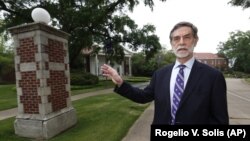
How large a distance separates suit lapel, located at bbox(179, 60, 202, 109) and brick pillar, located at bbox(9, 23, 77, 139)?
228 inches

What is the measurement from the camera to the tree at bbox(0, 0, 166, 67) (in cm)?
2661

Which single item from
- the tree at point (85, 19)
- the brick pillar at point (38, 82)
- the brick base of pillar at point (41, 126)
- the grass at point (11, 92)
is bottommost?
the grass at point (11, 92)

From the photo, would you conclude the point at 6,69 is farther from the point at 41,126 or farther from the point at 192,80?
the point at 192,80

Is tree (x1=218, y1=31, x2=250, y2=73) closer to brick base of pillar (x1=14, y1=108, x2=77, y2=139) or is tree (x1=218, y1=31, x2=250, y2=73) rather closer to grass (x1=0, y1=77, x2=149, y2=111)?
grass (x1=0, y1=77, x2=149, y2=111)

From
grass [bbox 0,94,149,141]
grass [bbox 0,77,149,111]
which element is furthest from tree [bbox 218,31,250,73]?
grass [bbox 0,94,149,141]

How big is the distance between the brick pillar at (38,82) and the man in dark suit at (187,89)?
549 centimetres

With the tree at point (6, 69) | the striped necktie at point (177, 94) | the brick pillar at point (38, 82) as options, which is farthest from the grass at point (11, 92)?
the striped necktie at point (177, 94)

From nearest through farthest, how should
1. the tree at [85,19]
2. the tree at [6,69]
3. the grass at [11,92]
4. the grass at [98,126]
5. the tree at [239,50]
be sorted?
the grass at [98,126] < the grass at [11,92] < the tree at [85,19] < the tree at [6,69] < the tree at [239,50]

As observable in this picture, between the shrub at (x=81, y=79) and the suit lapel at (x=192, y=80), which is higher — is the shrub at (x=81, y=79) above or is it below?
below

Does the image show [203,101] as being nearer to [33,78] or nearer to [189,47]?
[189,47]

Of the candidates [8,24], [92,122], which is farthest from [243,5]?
[92,122]

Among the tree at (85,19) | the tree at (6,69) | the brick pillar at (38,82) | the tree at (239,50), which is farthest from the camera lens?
the tree at (239,50)

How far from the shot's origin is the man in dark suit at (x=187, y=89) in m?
2.95

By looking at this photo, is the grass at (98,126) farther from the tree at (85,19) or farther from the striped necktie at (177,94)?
the tree at (85,19)
